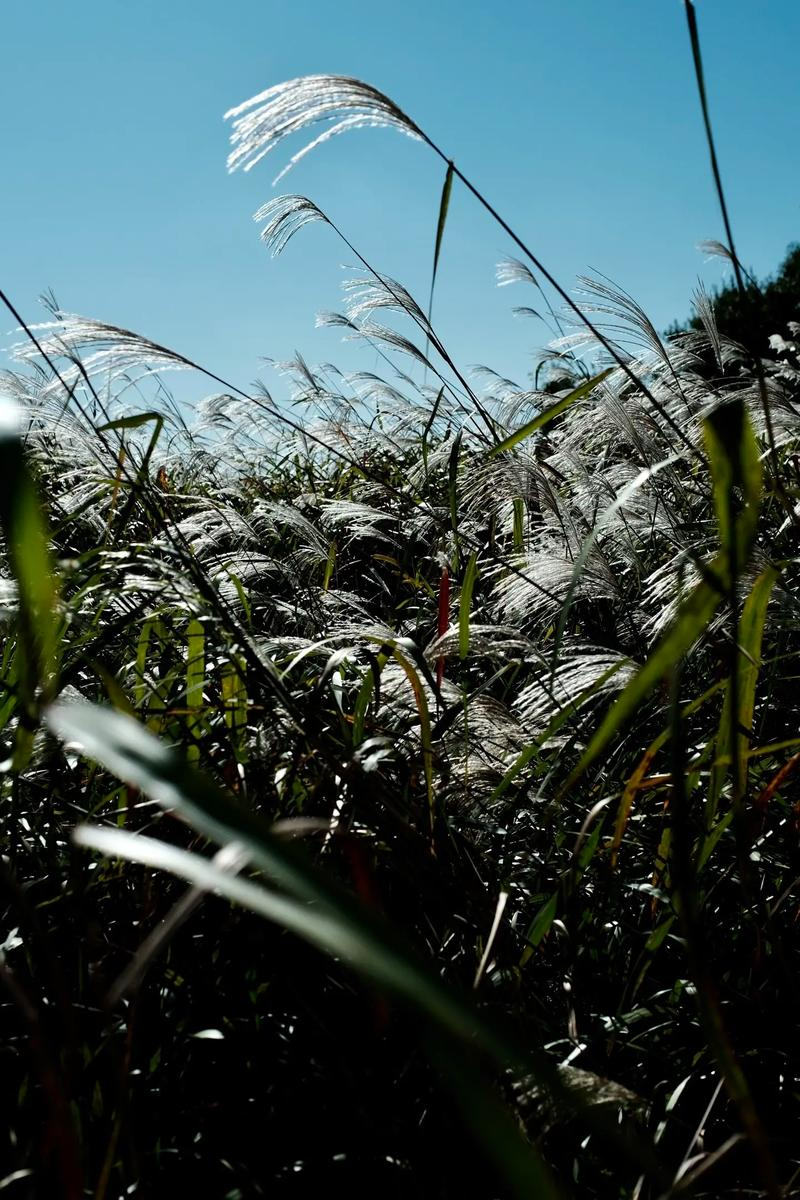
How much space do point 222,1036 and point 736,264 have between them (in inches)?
56.6

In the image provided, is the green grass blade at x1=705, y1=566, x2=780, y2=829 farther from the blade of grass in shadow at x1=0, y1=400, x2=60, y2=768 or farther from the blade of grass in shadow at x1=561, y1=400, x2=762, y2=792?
the blade of grass in shadow at x1=0, y1=400, x2=60, y2=768

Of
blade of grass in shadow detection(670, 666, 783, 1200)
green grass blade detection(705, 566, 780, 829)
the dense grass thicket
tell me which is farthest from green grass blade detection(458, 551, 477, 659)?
blade of grass in shadow detection(670, 666, 783, 1200)

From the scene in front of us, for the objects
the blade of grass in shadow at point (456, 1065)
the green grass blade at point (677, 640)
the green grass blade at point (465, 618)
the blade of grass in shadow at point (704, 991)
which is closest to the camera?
A: the blade of grass in shadow at point (456, 1065)

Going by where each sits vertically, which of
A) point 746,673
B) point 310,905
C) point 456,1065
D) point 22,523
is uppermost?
point 22,523

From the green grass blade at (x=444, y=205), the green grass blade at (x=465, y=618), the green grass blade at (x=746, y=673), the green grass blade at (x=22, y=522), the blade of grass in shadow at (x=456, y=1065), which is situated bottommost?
the green grass blade at (x=746, y=673)

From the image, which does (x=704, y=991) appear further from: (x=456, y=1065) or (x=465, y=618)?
(x=465, y=618)

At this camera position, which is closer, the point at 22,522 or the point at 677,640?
the point at 22,522

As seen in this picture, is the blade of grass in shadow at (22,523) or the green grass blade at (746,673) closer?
the blade of grass in shadow at (22,523)

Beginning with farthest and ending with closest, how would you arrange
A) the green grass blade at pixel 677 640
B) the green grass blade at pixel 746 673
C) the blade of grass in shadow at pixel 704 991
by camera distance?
the green grass blade at pixel 746 673 < the green grass blade at pixel 677 640 < the blade of grass in shadow at pixel 704 991

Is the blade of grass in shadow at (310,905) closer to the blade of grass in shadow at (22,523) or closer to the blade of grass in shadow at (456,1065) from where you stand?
the blade of grass in shadow at (456,1065)

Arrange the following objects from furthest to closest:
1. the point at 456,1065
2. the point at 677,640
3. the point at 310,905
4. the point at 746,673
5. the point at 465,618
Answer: the point at 465,618 → the point at 746,673 → the point at 677,640 → the point at 310,905 → the point at 456,1065

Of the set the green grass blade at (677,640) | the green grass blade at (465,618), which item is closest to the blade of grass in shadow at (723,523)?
the green grass blade at (677,640)

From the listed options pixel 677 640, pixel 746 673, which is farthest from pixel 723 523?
pixel 746 673

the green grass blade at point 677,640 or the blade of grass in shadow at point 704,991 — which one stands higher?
the green grass blade at point 677,640
